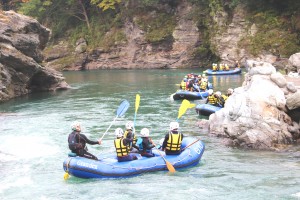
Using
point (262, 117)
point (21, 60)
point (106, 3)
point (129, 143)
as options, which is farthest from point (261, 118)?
point (106, 3)

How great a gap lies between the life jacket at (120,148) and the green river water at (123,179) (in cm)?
74

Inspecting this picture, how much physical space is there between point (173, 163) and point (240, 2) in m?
33.0

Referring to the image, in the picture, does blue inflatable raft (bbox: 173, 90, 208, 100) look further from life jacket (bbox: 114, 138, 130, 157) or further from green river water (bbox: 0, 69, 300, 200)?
life jacket (bbox: 114, 138, 130, 157)

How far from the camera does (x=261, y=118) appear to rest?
14.9 metres

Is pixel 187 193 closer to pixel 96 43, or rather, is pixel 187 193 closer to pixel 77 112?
pixel 77 112

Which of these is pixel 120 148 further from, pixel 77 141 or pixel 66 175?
pixel 66 175

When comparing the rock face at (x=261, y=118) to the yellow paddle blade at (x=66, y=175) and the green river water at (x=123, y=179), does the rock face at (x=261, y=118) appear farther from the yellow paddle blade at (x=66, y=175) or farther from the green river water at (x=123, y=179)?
the yellow paddle blade at (x=66, y=175)

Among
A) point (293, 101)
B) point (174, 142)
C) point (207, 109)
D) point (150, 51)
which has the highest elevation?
point (150, 51)

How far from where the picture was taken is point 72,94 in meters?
30.3

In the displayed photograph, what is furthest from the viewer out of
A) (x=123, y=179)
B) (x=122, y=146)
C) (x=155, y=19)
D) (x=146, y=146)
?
(x=155, y=19)

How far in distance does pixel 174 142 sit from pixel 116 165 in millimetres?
1813

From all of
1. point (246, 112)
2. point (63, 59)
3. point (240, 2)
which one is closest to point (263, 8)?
point (240, 2)

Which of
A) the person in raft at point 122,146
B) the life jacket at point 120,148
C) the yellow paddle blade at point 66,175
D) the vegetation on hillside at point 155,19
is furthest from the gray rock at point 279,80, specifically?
the vegetation on hillside at point 155,19

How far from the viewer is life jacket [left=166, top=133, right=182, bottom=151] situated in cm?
1246
